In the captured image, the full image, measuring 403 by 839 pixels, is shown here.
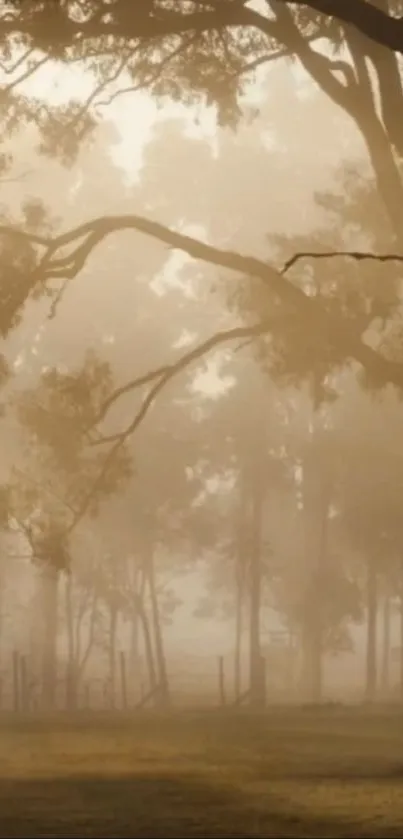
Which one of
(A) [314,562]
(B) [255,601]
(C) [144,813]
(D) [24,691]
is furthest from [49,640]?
(C) [144,813]

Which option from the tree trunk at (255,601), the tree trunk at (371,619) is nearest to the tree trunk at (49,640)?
the tree trunk at (255,601)

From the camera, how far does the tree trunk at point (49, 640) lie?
3888cm

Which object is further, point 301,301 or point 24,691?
point 24,691

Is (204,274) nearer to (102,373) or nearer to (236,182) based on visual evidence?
(236,182)

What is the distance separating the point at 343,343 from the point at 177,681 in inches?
2156

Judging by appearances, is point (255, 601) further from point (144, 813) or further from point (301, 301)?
point (144, 813)

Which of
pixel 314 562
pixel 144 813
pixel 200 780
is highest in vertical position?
pixel 314 562

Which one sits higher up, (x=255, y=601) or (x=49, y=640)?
(x=255, y=601)

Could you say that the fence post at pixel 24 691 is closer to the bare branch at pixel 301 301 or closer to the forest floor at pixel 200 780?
the forest floor at pixel 200 780

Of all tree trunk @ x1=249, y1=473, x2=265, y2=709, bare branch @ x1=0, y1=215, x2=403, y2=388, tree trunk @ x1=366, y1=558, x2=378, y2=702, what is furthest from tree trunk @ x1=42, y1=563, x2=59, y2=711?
bare branch @ x1=0, y1=215, x2=403, y2=388

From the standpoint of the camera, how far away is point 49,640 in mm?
41062

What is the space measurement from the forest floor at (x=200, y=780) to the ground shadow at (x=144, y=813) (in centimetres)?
1

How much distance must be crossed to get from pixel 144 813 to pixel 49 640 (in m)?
30.8

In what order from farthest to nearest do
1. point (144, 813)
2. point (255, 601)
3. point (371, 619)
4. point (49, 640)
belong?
point (371, 619) → point (49, 640) → point (255, 601) → point (144, 813)
